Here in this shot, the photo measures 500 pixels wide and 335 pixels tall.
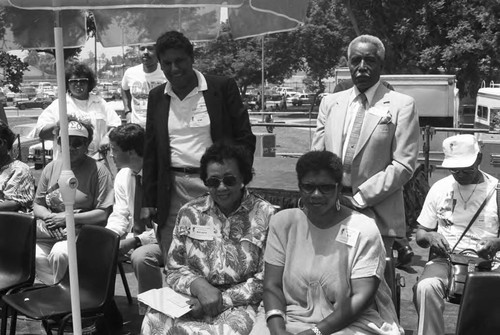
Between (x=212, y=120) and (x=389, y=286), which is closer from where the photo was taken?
(x=389, y=286)

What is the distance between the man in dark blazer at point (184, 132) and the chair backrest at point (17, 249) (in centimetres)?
82

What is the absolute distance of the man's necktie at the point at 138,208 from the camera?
4.69 metres

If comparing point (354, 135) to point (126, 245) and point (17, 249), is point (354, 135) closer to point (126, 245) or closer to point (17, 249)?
point (126, 245)

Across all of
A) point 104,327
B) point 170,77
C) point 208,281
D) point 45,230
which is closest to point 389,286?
point 208,281

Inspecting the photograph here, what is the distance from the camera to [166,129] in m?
4.18

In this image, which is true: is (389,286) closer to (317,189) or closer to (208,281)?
(317,189)

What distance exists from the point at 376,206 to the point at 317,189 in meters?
0.83

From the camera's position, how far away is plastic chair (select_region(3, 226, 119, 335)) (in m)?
3.91

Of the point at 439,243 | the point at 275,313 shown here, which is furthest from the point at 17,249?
the point at 439,243

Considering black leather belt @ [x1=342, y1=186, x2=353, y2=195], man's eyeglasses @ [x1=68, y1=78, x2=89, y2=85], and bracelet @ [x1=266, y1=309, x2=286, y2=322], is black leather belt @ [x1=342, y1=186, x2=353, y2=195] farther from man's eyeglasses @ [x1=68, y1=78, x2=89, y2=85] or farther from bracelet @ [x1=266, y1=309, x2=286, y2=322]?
man's eyeglasses @ [x1=68, y1=78, x2=89, y2=85]

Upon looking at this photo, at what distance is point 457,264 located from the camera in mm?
4004

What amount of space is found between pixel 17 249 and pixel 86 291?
2.28ft

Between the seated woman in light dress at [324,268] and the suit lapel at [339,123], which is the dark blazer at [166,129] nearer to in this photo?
the suit lapel at [339,123]

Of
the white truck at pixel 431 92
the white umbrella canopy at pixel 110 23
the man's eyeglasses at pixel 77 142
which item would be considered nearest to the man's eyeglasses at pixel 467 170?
the white umbrella canopy at pixel 110 23
